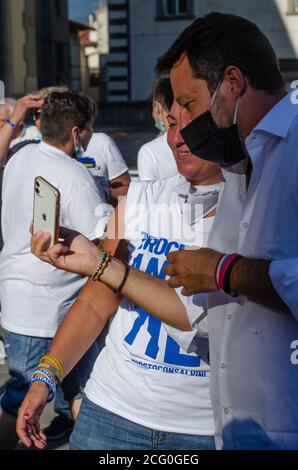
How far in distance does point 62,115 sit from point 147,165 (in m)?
1.12

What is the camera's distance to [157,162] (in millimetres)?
5062

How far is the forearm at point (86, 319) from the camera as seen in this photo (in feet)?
8.52

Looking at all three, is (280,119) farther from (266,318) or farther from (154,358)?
(154,358)

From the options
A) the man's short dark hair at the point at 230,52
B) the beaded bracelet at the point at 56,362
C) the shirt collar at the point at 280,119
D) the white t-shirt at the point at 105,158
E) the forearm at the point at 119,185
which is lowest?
the forearm at the point at 119,185

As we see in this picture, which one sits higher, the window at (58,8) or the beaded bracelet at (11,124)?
the beaded bracelet at (11,124)

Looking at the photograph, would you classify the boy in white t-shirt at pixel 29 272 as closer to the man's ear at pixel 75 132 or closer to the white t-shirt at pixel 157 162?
the man's ear at pixel 75 132

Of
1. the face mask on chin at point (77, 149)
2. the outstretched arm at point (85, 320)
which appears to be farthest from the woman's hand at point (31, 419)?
the face mask on chin at point (77, 149)

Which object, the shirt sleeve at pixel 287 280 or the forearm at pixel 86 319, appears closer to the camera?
the shirt sleeve at pixel 287 280

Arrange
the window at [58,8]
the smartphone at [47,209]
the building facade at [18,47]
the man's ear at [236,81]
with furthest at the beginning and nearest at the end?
the window at [58,8] → the building facade at [18,47] → the smartphone at [47,209] → the man's ear at [236,81]

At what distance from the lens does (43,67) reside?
30.5 metres

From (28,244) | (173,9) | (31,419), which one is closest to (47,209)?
(31,419)

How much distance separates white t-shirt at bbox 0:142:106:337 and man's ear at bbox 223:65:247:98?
184cm

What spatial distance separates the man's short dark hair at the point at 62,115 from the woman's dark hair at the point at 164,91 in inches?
19.0

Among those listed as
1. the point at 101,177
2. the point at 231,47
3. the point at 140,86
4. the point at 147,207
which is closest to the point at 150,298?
the point at 147,207
